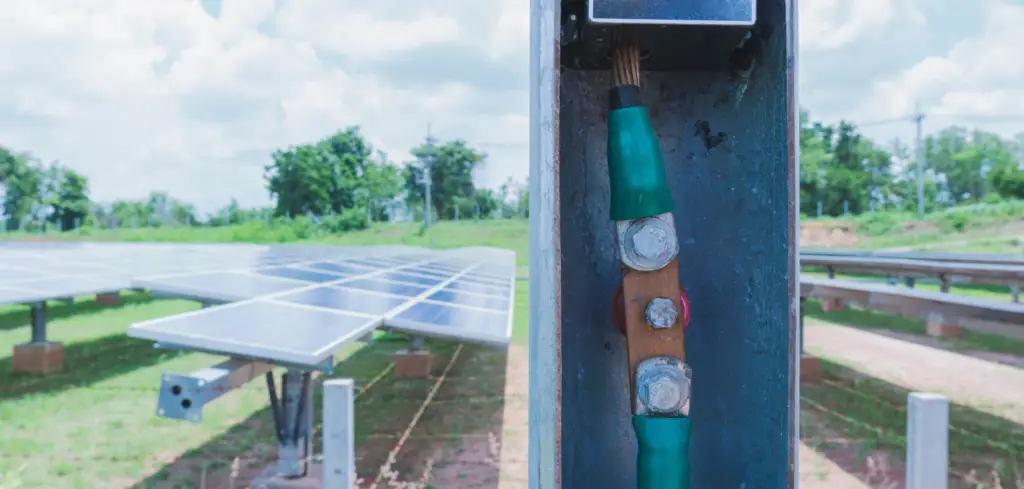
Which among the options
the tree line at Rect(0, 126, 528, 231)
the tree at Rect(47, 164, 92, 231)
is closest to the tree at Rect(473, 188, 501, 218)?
the tree line at Rect(0, 126, 528, 231)

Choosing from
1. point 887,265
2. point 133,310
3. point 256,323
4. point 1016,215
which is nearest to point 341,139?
point 133,310

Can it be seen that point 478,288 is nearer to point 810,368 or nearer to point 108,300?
point 810,368

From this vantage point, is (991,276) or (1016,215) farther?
(1016,215)

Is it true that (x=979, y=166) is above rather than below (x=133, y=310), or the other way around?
above

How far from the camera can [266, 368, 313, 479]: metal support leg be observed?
4.20m

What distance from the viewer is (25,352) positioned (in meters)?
8.02

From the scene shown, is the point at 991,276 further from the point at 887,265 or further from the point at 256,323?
the point at 256,323

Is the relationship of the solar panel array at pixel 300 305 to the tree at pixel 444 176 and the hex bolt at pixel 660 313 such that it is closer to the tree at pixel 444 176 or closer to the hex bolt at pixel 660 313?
the hex bolt at pixel 660 313

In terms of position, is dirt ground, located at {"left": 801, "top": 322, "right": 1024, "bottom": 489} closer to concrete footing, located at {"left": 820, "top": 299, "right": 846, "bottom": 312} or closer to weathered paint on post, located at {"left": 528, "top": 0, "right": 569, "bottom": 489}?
concrete footing, located at {"left": 820, "top": 299, "right": 846, "bottom": 312}

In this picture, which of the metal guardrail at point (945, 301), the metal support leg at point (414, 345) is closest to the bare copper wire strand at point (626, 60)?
the metal guardrail at point (945, 301)

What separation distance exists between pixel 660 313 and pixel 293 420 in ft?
10.7

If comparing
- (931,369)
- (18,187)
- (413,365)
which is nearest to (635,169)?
(413,365)

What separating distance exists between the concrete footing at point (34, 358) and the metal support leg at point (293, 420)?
5.27 meters

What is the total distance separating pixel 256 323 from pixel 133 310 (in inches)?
467
